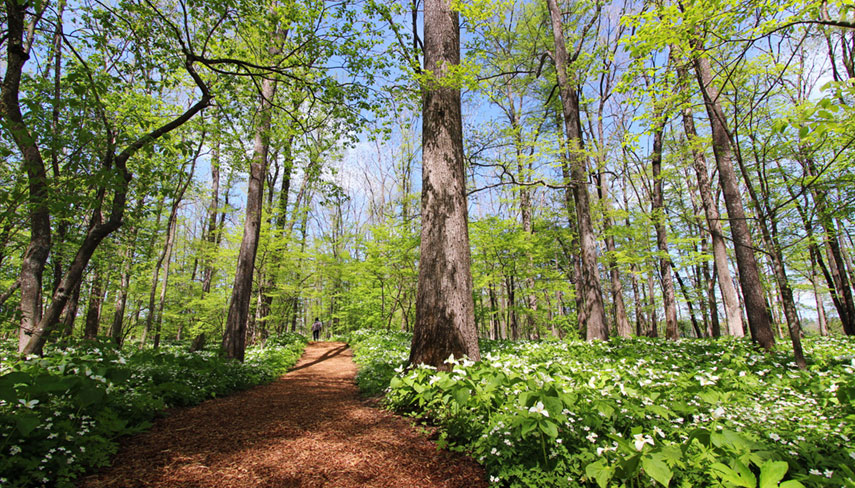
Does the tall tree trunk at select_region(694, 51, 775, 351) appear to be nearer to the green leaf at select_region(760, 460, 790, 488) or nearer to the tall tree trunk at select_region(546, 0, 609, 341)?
the tall tree trunk at select_region(546, 0, 609, 341)

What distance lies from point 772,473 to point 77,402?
174 inches

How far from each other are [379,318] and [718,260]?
1168 centimetres

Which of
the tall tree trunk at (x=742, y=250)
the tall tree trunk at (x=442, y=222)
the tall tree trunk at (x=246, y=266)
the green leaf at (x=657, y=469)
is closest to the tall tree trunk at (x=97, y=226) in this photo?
the tall tree trunk at (x=246, y=266)

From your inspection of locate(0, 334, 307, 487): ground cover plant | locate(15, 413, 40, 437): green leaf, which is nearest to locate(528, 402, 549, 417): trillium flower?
locate(0, 334, 307, 487): ground cover plant

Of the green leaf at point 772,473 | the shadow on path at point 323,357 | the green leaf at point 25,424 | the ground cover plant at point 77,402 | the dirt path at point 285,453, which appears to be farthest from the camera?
the shadow on path at point 323,357

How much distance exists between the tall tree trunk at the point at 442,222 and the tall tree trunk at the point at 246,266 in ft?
12.8

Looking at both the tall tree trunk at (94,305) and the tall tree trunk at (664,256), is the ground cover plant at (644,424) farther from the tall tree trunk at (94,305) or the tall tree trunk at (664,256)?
the tall tree trunk at (94,305)

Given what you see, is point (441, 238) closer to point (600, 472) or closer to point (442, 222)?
point (442, 222)

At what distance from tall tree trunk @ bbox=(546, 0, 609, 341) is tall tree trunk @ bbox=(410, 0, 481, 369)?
408 cm

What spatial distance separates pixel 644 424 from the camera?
2592 millimetres

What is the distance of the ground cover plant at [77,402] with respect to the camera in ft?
6.50

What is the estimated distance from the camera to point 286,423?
3455mm

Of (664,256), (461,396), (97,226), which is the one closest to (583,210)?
(664,256)

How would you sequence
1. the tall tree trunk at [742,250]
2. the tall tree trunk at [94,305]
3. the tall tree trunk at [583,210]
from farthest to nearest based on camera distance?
the tall tree trunk at [94,305] → the tall tree trunk at [583,210] → the tall tree trunk at [742,250]
